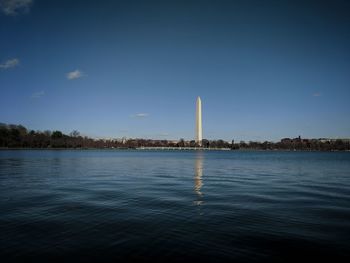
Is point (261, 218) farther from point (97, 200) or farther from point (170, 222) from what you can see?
point (97, 200)

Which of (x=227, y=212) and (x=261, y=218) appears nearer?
(x=261, y=218)

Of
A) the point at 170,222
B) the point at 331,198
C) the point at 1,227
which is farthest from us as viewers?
the point at 331,198

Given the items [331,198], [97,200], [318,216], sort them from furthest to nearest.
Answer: [331,198], [97,200], [318,216]

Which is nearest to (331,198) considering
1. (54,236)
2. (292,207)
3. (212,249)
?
(292,207)

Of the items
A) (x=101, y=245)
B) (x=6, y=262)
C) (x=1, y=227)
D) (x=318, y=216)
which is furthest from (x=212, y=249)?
(x=1, y=227)

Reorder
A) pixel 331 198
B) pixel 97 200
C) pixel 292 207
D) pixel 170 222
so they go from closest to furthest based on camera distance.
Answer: pixel 170 222
pixel 292 207
pixel 97 200
pixel 331 198

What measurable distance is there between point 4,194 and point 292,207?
60.7 ft

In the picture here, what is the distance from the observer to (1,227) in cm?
1222

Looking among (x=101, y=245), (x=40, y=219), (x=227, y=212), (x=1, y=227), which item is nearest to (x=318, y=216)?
(x=227, y=212)

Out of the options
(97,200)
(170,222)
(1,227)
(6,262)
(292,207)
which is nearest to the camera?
(6,262)

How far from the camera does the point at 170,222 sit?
43.9ft

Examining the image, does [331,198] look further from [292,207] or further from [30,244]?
[30,244]

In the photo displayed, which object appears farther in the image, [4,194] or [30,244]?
Result: [4,194]

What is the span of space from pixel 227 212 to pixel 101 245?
7496mm
